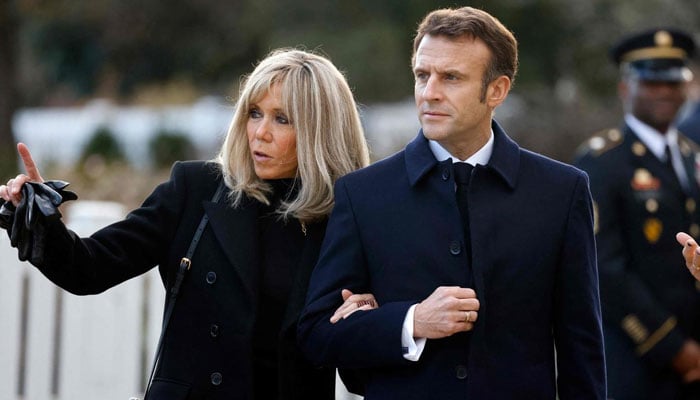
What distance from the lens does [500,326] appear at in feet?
12.5

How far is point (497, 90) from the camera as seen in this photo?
160 inches

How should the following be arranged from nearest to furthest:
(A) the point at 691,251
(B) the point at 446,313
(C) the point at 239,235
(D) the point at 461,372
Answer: (B) the point at 446,313
(D) the point at 461,372
(A) the point at 691,251
(C) the point at 239,235

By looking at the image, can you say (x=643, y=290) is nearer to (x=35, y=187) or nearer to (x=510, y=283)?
(x=510, y=283)

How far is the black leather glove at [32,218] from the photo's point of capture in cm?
401

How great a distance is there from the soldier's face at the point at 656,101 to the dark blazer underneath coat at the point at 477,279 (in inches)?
107

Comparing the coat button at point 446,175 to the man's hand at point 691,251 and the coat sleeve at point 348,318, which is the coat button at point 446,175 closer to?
the coat sleeve at point 348,318

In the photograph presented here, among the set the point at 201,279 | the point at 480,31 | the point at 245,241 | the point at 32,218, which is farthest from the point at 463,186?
the point at 32,218

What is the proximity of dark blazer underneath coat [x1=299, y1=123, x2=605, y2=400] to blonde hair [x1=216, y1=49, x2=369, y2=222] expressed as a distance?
395 millimetres

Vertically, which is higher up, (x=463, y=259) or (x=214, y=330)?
(x=463, y=259)

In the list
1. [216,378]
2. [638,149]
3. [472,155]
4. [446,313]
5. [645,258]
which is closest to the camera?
[446,313]

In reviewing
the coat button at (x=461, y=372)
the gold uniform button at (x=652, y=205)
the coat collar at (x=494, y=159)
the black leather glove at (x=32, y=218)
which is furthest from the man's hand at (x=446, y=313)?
the gold uniform button at (x=652, y=205)

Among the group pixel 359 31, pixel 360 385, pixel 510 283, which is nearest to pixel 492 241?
pixel 510 283

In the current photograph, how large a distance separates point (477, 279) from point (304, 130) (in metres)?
0.94

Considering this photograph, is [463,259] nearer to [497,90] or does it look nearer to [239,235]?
[497,90]
